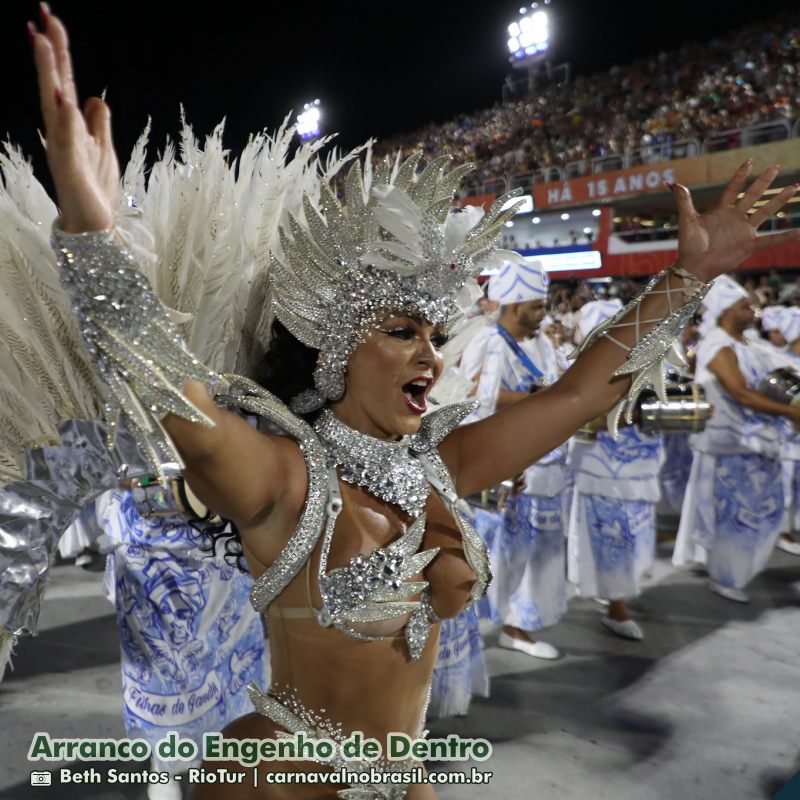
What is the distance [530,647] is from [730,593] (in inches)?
62.7

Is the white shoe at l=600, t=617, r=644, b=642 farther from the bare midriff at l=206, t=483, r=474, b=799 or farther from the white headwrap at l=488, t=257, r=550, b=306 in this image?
the bare midriff at l=206, t=483, r=474, b=799

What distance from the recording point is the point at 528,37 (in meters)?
23.2

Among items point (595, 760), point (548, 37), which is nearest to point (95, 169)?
point (595, 760)

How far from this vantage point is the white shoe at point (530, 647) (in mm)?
3818

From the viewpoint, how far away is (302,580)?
4.29 ft

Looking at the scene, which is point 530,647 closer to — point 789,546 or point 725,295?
point 725,295

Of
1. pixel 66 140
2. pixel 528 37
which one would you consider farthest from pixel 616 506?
pixel 528 37

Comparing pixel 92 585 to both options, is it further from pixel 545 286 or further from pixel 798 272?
pixel 798 272

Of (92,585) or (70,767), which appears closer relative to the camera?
(70,767)

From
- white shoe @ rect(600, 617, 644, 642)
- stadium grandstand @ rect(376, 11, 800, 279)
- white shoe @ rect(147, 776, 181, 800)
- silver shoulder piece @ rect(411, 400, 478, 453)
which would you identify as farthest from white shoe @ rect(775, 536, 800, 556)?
stadium grandstand @ rect(376, 11, 800, 279)

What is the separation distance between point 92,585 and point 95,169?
4.56m

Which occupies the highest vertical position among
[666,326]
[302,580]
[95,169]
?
[95,169]

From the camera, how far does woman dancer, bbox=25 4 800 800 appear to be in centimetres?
130

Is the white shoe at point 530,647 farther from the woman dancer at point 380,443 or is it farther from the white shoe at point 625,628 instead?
the woman dancer at point 380,443
